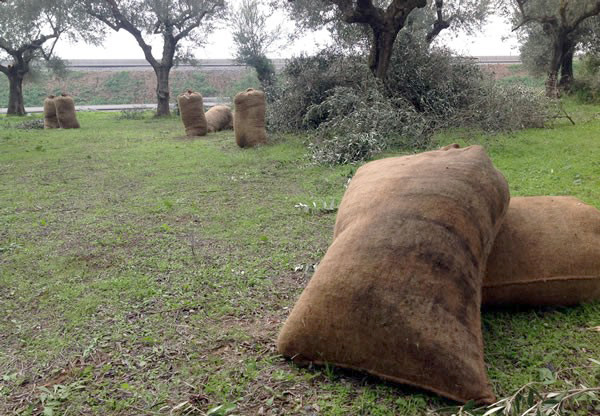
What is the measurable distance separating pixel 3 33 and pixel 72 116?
885 cm

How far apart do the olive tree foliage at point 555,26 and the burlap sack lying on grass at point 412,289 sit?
13946 millimetres

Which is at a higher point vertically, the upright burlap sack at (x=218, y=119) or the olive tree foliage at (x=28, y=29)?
the olive tree foliage at (x=28, y=29)

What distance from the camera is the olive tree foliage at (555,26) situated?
1559 cm

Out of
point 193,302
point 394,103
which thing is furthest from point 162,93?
point 193,302

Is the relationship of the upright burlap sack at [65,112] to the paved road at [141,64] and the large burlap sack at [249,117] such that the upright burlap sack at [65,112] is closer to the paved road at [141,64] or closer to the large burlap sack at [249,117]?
the large burlap sack at [249,117]

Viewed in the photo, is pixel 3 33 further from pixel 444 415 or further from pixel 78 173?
pixel 444 415

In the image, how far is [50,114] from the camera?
16969 mm

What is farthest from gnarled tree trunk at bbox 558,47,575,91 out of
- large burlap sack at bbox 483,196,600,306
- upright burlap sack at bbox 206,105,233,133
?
large burlap sack at bbox 483,196,600,306

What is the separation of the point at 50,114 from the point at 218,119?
6.62 meters

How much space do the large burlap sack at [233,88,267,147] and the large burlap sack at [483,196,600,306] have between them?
27.1 feet

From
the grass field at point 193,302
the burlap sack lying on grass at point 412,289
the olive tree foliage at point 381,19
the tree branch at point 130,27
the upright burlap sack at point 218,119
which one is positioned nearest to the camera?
the burlap sack lying on grass at point 412,289

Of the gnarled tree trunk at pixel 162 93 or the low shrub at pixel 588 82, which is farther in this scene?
Answer: the gnarled tree trunk at pixel 162 93

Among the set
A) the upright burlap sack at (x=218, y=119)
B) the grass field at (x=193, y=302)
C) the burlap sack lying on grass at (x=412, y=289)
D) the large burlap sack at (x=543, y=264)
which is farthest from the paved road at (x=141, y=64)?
the burlap sack lying on grass at (x=412, y=289)

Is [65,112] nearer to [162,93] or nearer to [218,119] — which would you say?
[162,93]
